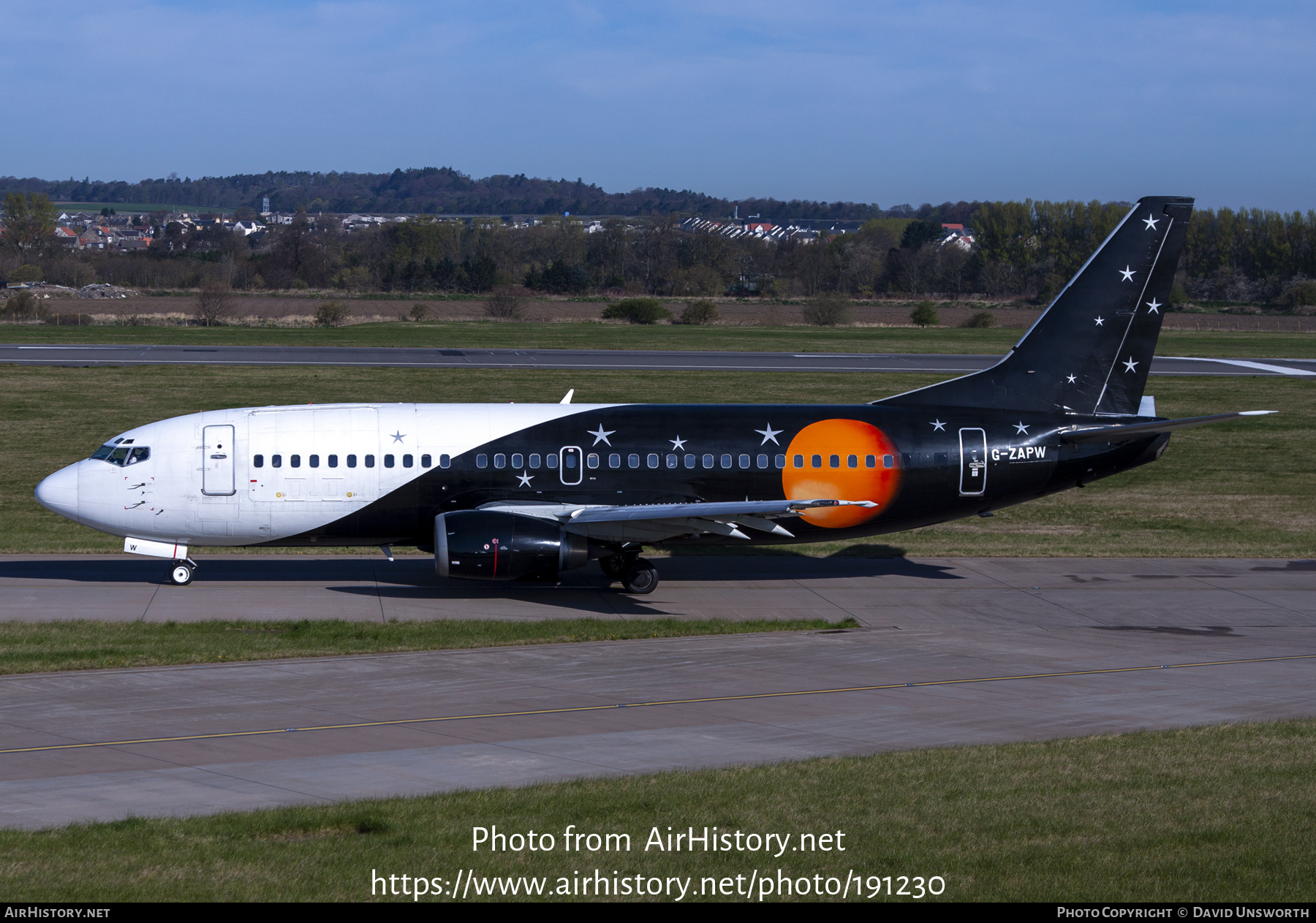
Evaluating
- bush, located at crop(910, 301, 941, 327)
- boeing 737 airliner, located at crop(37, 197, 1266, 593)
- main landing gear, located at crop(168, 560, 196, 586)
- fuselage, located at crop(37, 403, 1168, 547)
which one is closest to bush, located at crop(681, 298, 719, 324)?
bush, located at crop(910, 301, 941, 327)

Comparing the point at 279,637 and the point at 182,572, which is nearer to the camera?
the point at 279,637

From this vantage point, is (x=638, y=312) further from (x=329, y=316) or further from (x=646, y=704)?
(x=646, y=704)

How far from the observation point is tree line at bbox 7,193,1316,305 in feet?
505

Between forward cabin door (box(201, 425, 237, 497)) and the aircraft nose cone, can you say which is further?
forward cabin door (box(201, 425, 237, 497))

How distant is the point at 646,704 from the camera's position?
19.1m

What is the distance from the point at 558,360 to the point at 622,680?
52.4m

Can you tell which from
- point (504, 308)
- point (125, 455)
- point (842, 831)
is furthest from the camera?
point (504, 308)

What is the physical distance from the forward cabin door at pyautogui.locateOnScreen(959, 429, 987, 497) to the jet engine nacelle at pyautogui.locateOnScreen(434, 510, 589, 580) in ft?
29.3

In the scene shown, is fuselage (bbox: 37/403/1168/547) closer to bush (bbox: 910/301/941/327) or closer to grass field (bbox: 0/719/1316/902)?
grass field (bbox: 0/719/1316/902)

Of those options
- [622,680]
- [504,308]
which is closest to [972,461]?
[622,680]

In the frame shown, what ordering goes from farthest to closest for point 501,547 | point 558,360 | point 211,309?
point 211,309
point 558,360
point 501,547

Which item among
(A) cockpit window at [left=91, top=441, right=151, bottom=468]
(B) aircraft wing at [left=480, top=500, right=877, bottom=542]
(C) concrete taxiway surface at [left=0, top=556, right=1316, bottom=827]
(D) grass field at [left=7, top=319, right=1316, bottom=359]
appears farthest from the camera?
(D) grass field at [left=7, top=319, right=1316, bottom=359]
